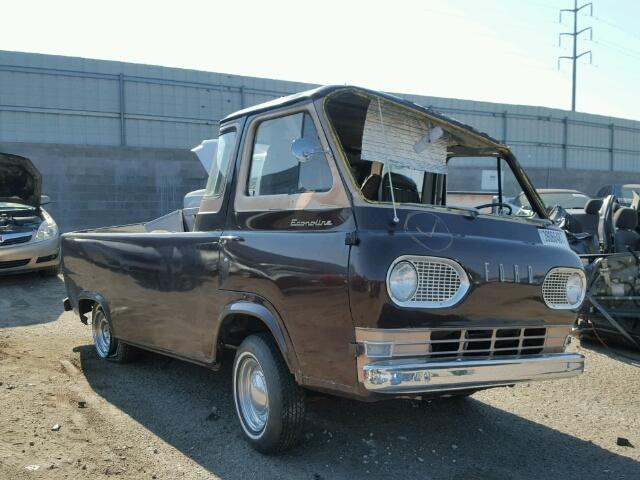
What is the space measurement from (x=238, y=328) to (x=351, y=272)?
52.3 inches

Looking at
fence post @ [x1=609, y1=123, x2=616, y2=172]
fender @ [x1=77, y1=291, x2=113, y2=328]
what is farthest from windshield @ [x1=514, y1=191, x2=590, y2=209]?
fence post @ [x1=609, y1=123, x2=616, y2=172]

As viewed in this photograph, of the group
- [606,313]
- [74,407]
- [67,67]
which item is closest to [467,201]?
[606,313]

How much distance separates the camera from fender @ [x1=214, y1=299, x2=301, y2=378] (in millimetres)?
3523

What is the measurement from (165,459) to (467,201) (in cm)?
338

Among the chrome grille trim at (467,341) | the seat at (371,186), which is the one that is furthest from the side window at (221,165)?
the chrome grille trim at (467,341)

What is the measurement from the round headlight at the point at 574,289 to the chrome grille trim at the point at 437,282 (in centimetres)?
100

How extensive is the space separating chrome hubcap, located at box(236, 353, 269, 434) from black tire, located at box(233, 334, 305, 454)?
70mm

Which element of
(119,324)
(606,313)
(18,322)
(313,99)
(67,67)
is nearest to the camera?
(313,99)

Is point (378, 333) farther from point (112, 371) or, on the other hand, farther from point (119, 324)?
point (112, 371)

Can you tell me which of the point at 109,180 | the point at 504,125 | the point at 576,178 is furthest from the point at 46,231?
the point at 576,178

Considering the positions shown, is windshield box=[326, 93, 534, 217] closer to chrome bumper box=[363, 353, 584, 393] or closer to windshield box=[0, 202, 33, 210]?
chrome bumper box=[363, 353, 584, 393]

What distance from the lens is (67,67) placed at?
16.8 meters

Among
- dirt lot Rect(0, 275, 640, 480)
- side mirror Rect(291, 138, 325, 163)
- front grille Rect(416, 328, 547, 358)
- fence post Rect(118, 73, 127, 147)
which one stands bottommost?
dirt lot Rect(0, 275, 640, 480)

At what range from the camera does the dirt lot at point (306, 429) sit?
146 inches
